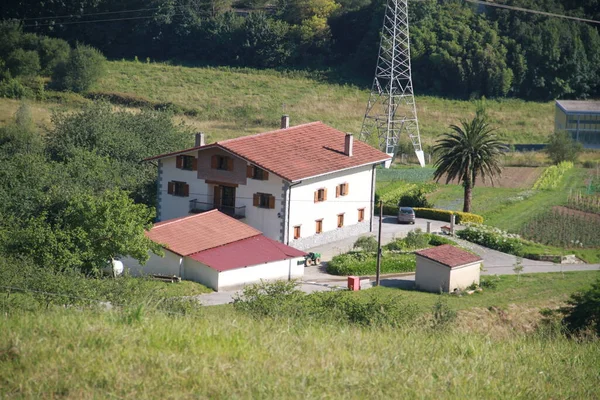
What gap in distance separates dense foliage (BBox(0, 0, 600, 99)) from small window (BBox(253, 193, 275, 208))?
186 ft

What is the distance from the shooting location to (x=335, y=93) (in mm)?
96688

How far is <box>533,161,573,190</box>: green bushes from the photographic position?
6450 cm

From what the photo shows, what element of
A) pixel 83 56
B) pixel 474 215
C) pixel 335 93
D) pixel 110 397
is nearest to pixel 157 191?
pixel 474 215

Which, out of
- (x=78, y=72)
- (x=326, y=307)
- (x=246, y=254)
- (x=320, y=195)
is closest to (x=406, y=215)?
(x=320, y=195)

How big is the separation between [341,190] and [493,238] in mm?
8066

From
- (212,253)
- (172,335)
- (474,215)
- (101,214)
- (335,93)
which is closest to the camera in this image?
(172,335)

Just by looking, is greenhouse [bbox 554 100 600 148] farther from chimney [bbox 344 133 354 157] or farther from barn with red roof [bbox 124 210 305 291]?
barn with red roof [bbox 124 210 305 291]

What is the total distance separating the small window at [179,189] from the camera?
47.8 m

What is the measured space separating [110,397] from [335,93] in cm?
8530

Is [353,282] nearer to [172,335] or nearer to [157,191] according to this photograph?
[157,191]

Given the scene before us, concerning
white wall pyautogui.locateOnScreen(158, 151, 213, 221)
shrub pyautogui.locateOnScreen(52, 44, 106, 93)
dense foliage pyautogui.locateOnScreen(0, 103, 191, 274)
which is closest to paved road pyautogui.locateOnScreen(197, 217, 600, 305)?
dense foliage pyautogui.locateOnScreen(0, 103, 191, 274)

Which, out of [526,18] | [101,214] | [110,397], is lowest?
[101,214]

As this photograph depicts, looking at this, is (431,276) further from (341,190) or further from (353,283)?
(341,190)

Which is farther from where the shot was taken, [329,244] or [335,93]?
[335,93]
